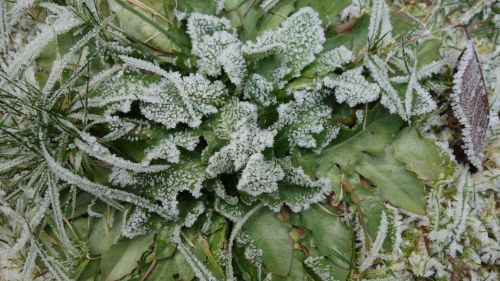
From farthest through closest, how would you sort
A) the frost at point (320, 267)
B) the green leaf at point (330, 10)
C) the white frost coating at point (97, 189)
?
the green leaf at point (330, 10) < the frost at point (320, 267) < the white frost coating at point (97, 189)

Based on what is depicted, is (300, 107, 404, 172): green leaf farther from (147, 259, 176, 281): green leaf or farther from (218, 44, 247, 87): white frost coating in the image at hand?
(147, 259, 176, 281): green leaf

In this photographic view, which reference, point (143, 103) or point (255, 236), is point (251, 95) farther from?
point (255, 236)

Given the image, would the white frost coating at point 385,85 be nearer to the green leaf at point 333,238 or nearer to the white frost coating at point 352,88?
the white frost coating at point 352,88

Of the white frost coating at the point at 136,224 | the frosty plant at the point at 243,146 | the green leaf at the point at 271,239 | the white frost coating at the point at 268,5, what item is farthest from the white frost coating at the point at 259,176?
the white frost coating at the point at 268,5

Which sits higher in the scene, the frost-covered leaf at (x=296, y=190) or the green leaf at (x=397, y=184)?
the frost-covered leaf at (x=296, y=190)

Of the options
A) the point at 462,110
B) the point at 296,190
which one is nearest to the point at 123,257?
the point at 296,190

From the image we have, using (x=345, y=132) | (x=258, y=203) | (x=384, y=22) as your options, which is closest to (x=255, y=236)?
(x=258, y=203)

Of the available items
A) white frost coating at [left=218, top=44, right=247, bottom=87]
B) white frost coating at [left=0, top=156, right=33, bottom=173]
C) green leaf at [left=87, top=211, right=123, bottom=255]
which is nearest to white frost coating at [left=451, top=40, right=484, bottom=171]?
white frost coating at [left=218, top=44, right=247, bottom=87]
